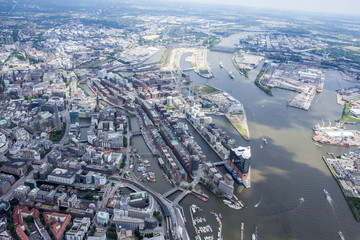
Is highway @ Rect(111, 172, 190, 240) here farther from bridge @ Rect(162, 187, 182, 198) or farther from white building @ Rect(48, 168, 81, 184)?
white building @ Rect(48, 168, 81, 184)

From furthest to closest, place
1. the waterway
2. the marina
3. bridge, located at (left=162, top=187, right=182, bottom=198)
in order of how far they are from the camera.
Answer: bridge, located at (left=162, top=187, right=182, bottom=198)
the waterway
the marina

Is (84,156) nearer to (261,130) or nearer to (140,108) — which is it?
(140,108)

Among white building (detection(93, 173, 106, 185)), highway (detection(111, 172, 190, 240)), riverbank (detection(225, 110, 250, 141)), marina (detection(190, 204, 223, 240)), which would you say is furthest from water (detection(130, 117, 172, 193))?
riverbank (detection(225, 110, 250, 141))

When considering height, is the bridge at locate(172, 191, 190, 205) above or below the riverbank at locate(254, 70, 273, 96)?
below

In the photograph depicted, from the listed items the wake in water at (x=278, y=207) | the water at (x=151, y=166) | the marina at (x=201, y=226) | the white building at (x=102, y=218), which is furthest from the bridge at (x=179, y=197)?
the wake in water at (x=278, y=207)

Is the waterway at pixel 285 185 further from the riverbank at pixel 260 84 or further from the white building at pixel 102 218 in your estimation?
the white building at pixel 102 218

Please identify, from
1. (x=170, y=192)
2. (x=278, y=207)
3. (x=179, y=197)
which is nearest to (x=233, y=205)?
(x=278, y=207)

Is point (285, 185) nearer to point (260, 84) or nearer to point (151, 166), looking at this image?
point (151, 166)
